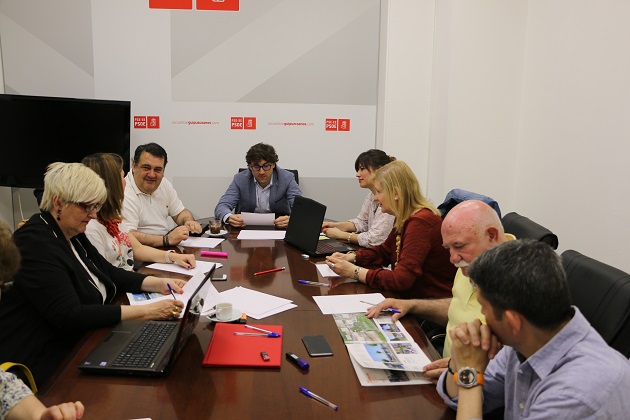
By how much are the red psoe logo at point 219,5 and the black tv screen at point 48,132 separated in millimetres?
1177

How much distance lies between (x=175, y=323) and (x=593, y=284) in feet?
4.66

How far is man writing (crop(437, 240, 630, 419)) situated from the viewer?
1.02 m

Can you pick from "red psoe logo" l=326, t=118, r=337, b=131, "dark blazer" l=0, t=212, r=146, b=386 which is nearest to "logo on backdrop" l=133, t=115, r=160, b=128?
"red psoe logo" l=326, t=118, r=337, b=131

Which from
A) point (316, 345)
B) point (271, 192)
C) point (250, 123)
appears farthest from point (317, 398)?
point (250, 123)

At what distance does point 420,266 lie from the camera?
2.30 meters

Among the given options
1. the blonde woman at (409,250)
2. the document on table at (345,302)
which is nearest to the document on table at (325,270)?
the blonde woman at (409,250)

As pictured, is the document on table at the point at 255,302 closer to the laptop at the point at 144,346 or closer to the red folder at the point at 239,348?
the red folder at the point at 239,348

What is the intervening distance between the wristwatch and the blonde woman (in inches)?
37.9

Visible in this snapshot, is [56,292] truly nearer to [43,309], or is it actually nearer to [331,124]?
[43,309]

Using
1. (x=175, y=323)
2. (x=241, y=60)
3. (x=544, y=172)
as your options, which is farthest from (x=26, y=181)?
(x=544, y=172)

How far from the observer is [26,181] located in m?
4.32

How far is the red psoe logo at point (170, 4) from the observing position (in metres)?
4.68

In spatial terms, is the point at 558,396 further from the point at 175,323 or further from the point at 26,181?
the point at 26,181

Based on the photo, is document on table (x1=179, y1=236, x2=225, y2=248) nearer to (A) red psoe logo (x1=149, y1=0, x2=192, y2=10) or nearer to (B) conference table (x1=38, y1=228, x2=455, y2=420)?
(B) conference table (x1=38, y1=228, x2=455, y2=420)
